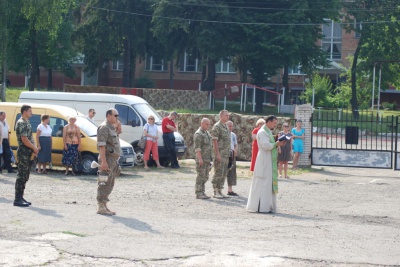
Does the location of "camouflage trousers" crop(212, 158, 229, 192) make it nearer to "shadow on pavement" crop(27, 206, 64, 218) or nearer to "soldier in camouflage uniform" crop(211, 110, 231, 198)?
"soldier in camouflage uniform" crop(211, 110, 231, 198)

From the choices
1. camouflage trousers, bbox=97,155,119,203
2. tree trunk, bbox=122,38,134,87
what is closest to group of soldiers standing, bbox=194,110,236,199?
camouflage trousers, bbox=97,155,119,203

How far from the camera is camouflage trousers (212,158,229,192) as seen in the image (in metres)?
16.9

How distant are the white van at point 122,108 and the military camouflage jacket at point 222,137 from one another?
7.86 m

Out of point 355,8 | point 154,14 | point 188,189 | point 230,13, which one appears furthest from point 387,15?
point 188,189

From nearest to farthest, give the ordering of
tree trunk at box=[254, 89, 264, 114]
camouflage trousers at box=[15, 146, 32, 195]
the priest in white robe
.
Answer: camouflage trousers at box=[15, 146, 32, 195]
the priest in white robe
tree trunk at box=[254, 89, 264, 114]

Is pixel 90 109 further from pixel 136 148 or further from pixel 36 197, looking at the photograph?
pixel 36 197

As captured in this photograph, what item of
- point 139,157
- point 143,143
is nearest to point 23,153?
point 143,143

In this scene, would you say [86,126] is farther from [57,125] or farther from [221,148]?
[221,148]

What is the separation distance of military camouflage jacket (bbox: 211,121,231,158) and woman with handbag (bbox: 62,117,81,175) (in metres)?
5.62

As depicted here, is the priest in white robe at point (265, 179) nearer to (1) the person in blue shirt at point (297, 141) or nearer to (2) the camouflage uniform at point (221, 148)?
(2) the camouflage uniform at point (221, 148)

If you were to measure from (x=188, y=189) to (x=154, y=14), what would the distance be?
38.0 m

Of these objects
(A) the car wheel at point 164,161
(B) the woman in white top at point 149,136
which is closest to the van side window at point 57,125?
(B) the woman in white top at point 149,136

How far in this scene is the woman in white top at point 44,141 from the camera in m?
20.9

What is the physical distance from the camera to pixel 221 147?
55.0 feet
